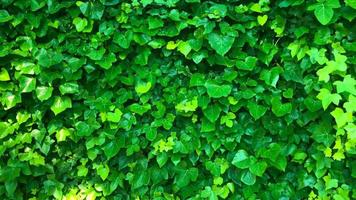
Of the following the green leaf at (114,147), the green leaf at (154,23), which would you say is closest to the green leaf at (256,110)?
the green leaf at (154,23)

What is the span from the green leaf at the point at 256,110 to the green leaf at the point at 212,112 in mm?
181

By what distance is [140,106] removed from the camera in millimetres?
2713

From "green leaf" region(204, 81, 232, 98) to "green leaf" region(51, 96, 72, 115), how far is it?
0.85 m

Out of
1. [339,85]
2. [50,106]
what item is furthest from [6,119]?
[339,85]

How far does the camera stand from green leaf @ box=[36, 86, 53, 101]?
2662 mm

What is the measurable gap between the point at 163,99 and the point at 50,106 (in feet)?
2.30

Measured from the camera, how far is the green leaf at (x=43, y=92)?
8.73 feet

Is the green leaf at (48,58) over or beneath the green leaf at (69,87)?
over

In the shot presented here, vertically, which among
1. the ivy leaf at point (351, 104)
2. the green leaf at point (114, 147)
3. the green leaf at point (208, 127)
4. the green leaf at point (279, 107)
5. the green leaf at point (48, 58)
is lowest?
the green leaf at point (114, 147)

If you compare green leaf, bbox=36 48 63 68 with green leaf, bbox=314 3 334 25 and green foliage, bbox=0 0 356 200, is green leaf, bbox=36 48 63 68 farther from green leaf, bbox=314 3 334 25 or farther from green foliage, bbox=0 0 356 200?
green leaf, bbox=314 3 334 25

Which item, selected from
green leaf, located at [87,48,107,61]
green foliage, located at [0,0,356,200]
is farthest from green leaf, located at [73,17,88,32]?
green leaf, located at [87,48,107,61]

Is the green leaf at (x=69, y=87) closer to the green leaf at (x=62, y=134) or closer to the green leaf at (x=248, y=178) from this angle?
the green leaf at (x=62, y=134)

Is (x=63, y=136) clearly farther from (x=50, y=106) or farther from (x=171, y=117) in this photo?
(x=171, y=117)

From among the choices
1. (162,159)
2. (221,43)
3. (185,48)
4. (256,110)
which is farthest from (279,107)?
(162,159)
